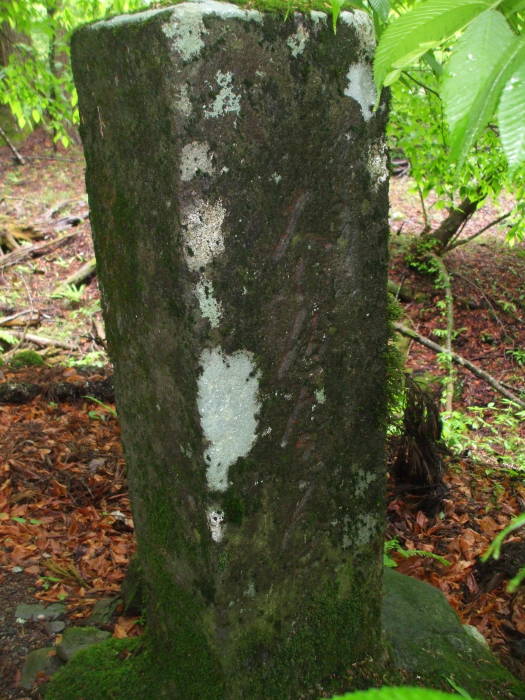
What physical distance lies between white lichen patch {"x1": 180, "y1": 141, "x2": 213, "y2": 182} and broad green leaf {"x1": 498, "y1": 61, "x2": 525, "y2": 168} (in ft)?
2.89

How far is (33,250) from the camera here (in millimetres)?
10750

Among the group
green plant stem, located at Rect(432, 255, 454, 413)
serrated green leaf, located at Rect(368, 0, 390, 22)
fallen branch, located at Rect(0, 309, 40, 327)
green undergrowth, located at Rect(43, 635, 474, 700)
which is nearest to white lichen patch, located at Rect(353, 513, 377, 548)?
green undergrowth, located at Rect(43, 635, 474, 700)

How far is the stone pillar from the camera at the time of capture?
1494 mm

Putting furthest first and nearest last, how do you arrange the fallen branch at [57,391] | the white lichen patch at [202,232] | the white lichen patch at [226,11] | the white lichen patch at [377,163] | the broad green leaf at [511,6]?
the fallen branch at [57,391]
the white lichen patch at [377,163]
the white lichen patch at [202,232]
the white lichen patch at [226,11]
the broad green leaf at [511,6]

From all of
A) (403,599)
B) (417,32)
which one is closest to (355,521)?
(403,599)

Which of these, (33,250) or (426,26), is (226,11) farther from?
(33,250)

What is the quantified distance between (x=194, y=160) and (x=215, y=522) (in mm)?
1016

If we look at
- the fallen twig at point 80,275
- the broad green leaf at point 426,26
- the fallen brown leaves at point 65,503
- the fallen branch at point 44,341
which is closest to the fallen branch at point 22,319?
the fallen branch at point 44,341

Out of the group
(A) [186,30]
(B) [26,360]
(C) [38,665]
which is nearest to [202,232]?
(A) [186,30]

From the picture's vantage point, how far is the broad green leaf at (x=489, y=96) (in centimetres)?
75

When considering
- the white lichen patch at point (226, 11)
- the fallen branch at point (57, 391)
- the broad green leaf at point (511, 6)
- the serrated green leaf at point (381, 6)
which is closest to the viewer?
the broad green leaf at point (511, 6)

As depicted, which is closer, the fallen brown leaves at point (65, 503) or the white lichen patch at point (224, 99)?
the white lichen patch at point (224, 99)

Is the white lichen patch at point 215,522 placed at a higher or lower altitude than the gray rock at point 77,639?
higher

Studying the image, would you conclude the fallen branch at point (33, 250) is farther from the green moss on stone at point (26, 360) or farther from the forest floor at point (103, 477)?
the green moss on stone at point (26, 360)
